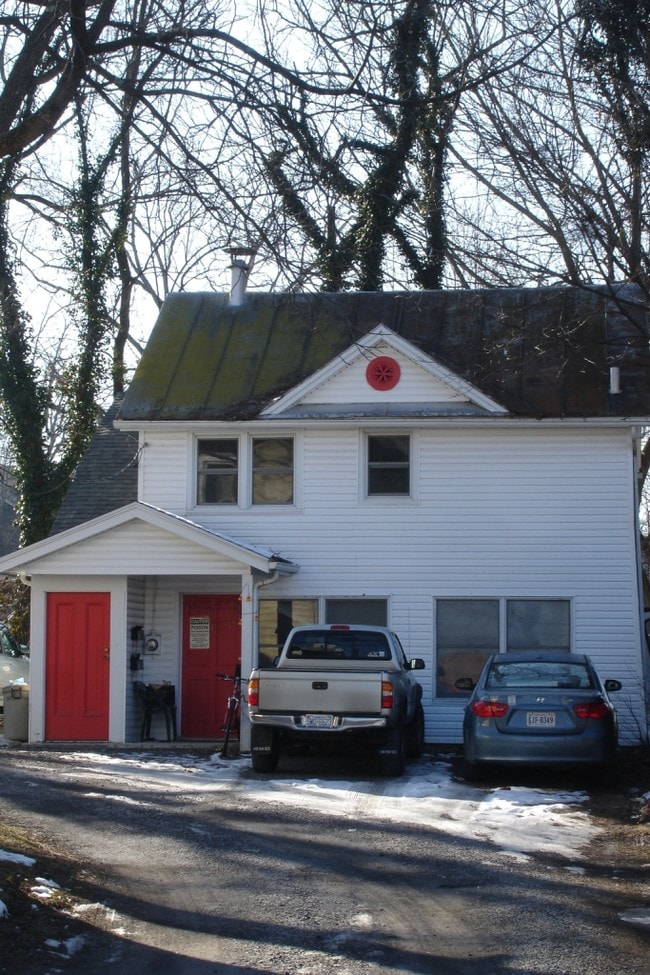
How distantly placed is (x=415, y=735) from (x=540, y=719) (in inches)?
162

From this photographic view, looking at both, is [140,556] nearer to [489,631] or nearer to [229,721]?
[229,721]

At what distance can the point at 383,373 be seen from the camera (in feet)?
67.9

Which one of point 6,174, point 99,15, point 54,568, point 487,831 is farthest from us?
point 54,568

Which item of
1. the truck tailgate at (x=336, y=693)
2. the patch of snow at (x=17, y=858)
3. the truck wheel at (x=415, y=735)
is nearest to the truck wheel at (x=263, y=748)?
the truck tailgate at (x=336, y=693)

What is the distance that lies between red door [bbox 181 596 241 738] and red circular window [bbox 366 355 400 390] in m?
4.39

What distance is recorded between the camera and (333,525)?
815 inches

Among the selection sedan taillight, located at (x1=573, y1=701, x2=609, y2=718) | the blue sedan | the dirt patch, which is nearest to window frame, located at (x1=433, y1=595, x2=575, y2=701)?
the blue sedan

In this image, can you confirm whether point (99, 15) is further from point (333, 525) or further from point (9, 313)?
point (9, 313)

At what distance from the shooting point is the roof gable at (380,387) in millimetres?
20422

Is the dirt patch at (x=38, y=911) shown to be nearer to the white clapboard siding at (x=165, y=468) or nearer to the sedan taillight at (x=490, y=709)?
the sedan taillight at (x=490, y=709)

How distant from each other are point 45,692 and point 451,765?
6924 mm

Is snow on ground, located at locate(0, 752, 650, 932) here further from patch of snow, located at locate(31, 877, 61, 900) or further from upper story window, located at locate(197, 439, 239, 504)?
upper story window, located at locate(197, 439, 239, 504)

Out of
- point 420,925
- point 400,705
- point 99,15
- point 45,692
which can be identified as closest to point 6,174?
point 99,15

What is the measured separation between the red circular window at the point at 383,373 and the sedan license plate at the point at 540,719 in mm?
7779
